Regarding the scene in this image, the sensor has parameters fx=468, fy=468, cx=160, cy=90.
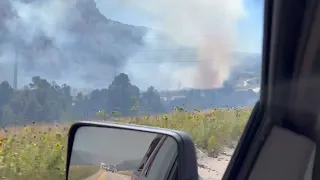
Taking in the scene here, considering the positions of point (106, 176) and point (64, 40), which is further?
point (64, 40)

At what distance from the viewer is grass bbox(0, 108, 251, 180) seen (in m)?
1.95

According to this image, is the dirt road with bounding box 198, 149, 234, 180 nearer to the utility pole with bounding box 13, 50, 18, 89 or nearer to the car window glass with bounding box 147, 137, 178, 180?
the car window glass with bounding box 147, 137, 178, 180

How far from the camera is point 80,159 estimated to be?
1.58 m

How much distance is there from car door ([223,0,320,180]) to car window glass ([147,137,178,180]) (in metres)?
0.31

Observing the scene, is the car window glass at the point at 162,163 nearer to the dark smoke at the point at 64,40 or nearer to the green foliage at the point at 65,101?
the green foliage at the point at 65,101

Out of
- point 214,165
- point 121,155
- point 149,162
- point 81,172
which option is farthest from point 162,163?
point 214,165

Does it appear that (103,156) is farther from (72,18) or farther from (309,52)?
(72,18)

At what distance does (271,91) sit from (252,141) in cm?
19

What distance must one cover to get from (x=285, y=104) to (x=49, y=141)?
3.64 feet

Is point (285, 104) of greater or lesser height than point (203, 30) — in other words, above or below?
below

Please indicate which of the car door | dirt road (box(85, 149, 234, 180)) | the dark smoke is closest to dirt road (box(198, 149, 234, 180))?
dirt road (box(85, 149, 234, 180))

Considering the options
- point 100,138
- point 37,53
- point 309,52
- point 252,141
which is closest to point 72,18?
point 37,53

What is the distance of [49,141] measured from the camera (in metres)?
2.08

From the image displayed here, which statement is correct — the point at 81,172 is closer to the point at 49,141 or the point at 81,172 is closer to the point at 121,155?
the point at 121,155
